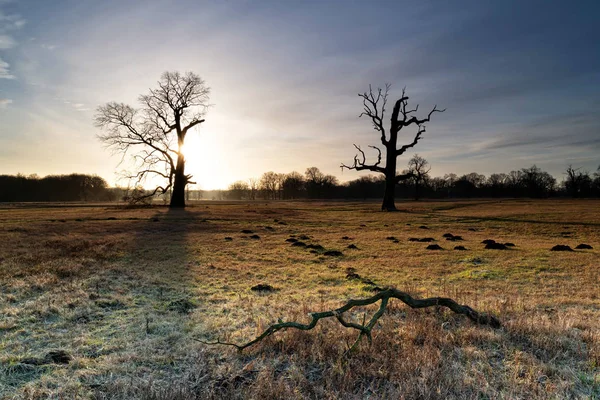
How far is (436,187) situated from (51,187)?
442ft

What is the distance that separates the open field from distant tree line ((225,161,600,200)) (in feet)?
259

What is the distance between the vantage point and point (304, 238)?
18797 millimetres

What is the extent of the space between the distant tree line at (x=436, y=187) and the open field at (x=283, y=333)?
78842 mm

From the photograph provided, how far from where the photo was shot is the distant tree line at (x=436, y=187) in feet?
312

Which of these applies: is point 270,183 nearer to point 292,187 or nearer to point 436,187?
point 292,187

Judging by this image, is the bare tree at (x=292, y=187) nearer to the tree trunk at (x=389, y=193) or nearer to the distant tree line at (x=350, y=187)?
the distant tree line at (x=350, y=187)

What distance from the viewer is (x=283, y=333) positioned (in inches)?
194

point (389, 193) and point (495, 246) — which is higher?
point (389, 193)

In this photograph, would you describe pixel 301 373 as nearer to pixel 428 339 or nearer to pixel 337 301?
pixel 428 339

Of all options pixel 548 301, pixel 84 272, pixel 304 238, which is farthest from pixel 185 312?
pixel 304 238

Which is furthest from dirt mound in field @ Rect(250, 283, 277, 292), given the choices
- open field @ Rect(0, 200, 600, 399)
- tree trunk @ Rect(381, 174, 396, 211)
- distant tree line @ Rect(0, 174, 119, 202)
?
distant tree line @ Rect(0, 174, 119, 202)

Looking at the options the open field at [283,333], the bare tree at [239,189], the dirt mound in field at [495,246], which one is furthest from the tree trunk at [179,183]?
the bare tree at [239,189]

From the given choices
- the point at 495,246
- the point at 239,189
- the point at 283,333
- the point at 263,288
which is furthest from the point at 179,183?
the point at 239,189

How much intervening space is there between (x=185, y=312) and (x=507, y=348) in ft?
18.0
